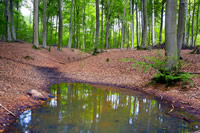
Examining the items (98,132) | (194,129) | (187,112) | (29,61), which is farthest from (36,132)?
(29,61)

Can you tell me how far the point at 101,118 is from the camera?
4.01 metres

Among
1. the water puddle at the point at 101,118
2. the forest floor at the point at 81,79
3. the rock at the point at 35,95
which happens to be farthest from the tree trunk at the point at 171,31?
the rock at the point at 35,95

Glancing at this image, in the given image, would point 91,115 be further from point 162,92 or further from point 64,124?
point 162,92

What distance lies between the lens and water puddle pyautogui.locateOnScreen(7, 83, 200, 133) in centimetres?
339

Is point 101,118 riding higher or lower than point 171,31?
lower

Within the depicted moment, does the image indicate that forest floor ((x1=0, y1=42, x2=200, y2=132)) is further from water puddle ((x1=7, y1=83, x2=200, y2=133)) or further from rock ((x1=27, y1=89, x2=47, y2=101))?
water puddle ((x1=7, y1=83, x2=200, y2=133))

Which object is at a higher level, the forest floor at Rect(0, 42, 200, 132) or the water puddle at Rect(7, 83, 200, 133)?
the forest floor at Rect(0, 42, 200, 132)

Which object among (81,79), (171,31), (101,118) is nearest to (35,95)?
(101,118)

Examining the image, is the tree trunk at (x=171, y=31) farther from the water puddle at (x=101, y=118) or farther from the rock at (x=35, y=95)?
the rock at (x=35, y=95)

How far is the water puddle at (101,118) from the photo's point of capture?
339cm

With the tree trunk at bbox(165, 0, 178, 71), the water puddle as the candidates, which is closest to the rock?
the water puddle

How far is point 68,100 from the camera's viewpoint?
5555 millimetres

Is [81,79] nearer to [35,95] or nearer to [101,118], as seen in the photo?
[35,95]

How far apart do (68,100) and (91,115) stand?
169cm
